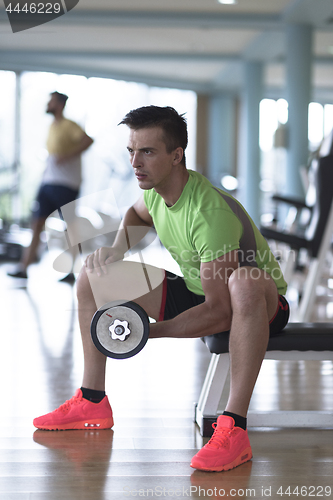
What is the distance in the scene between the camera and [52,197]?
3949 mm

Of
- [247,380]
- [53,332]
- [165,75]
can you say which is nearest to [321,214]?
[53,332]

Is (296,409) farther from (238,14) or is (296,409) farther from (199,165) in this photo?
(199,165)

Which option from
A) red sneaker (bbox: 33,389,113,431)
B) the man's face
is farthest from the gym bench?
the man's face

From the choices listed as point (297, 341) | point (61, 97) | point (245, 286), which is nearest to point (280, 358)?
point (297, 341)

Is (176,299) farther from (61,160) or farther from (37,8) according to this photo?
(37,8)

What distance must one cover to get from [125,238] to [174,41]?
6.46 m

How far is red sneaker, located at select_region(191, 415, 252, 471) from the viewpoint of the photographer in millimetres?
1241

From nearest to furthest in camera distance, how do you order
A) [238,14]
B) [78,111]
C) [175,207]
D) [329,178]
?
[175,207] < [329,178] < [238,14] < [78,111]

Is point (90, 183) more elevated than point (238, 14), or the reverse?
point (238, 14)

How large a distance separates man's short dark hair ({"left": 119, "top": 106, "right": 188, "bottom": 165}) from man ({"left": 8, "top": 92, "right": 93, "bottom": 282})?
102 inches

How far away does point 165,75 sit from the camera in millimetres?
9414

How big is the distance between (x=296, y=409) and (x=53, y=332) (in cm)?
143
